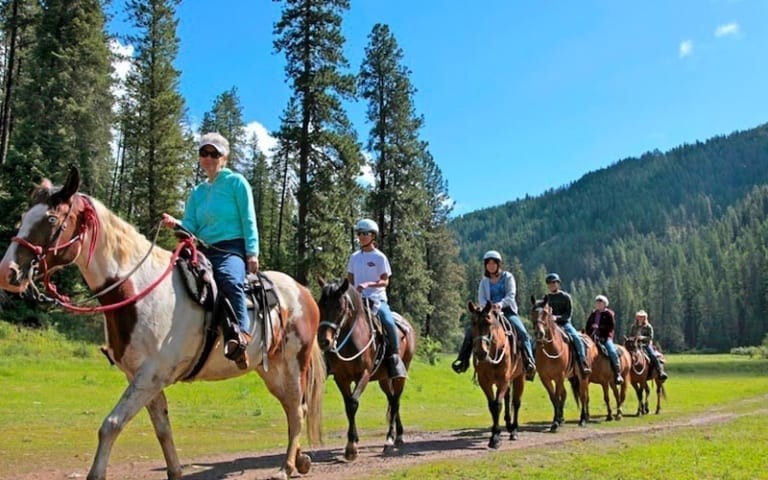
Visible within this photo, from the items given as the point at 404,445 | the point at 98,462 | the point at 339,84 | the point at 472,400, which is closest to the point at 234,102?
the point at 339,84

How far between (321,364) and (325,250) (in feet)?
84.7

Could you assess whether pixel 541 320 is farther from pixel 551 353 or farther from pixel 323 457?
pixel 323 457

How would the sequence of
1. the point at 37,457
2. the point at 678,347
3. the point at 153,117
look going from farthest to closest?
the point at 678,347, the point at 153,117, the point at 37,457

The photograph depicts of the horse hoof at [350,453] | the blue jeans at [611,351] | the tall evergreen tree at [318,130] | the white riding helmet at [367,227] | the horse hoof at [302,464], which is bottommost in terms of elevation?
the horse hoof at [350,453]

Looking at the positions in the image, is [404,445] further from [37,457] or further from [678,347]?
[678,347]

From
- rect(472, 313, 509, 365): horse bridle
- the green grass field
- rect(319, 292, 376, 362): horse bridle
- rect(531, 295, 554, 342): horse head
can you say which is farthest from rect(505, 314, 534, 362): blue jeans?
rect(319, 292, 376, 362): horse bridle

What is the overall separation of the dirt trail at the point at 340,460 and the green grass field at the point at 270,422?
67cm

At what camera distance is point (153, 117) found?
37625mm

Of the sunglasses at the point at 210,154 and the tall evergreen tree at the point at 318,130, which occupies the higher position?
the tall evergreen tree at the point at 318,130

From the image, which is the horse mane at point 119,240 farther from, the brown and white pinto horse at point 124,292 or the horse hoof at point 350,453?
the horse hoof at point 350,453

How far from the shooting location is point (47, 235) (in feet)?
17.7

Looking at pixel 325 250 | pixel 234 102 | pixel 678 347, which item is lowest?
pixel 678 347

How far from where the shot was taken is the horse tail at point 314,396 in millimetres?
8477

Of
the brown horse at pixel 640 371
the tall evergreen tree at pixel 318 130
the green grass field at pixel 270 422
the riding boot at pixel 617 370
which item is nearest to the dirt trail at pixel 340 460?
the green grass field at pixel 270 422
